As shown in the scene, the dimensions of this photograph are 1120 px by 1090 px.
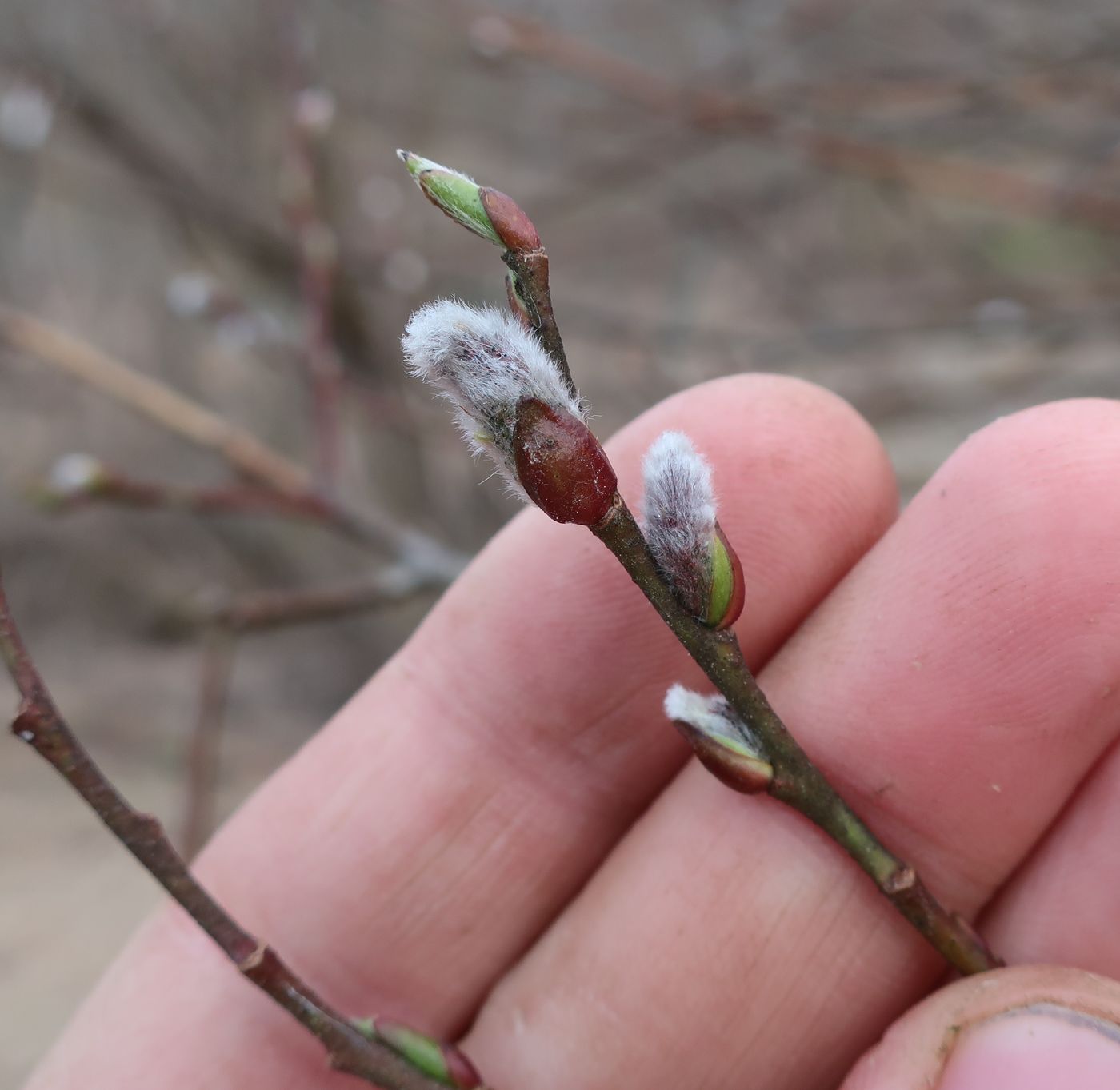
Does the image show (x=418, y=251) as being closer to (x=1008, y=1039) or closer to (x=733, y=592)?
(x=733, y=592)

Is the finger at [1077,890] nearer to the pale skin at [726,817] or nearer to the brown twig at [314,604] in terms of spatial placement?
the pale skin at [726,817]

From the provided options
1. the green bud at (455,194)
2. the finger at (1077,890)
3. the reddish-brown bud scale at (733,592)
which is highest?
the green bud at (455,194)

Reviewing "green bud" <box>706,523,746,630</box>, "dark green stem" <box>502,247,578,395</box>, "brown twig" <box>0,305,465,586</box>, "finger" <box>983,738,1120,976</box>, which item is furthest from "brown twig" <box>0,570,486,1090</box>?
"brown twig" <box>0,305,465,586</box>

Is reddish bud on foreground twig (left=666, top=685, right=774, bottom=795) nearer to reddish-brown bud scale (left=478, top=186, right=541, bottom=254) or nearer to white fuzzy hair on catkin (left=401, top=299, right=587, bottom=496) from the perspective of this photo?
white fuzzy hair on catkin (left=401, top=299, right=587, bottom=496)

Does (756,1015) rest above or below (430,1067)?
below

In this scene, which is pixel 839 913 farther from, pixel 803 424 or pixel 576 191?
pixel 576 191

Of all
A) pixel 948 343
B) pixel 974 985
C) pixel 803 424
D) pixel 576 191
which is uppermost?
pixel 576 191

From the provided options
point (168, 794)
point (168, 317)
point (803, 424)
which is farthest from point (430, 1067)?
point (168, 317)

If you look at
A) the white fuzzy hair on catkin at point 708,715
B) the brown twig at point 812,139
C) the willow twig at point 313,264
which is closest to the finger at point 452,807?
the white fuzzy hair on catkin at point 708,715
